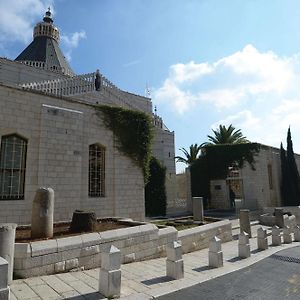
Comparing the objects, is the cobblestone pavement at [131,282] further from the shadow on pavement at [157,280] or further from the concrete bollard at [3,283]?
the concrete bollard at [3,283]

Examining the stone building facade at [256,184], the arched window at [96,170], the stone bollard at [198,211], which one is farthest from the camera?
the stone building facade at [256,184]

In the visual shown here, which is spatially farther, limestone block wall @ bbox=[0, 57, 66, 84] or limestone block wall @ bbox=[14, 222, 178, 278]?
limestone block wall @ bbox=[0, 57, 66, 84]

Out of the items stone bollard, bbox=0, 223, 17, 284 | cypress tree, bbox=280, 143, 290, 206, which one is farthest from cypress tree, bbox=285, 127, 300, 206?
stone bollard, bbox=0, 223, 17, 284

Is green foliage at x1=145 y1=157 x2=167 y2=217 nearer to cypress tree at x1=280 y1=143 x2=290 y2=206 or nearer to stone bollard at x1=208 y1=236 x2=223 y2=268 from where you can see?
stone bollard at x1=208 y1=236 x2=223 y2=268

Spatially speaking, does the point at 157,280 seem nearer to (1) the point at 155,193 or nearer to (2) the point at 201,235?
(2) the point at 201,235

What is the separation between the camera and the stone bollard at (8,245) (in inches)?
218

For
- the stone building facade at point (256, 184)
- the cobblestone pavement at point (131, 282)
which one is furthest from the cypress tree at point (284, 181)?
the cobblestone pavement at point (131, 282)

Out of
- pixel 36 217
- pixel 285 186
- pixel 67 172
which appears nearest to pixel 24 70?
pixel 67 172

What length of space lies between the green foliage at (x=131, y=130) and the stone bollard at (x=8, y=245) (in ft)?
26.5

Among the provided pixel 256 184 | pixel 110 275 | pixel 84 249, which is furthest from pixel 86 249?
pixel 256 184

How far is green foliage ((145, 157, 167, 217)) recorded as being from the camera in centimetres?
2013

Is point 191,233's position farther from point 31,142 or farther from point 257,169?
point 257,169

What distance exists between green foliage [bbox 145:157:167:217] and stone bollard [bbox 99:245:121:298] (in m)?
14.5

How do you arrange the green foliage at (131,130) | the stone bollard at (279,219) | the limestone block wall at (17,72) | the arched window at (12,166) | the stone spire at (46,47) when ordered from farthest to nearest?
the stone spire at (46,47), the limestone block wall at (17,72), the stone bollard at (279,219), the green foliage at (131,130), the arched window at (12,166)
